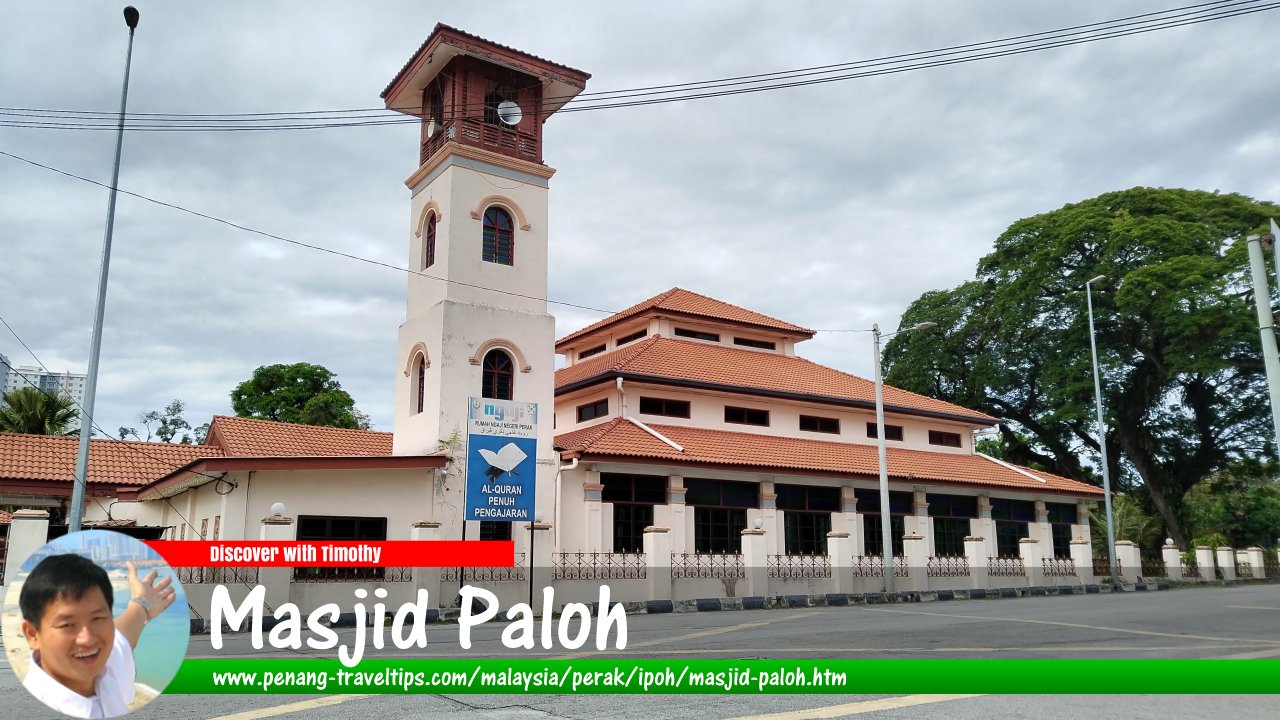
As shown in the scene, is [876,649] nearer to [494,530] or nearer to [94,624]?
[94,624]

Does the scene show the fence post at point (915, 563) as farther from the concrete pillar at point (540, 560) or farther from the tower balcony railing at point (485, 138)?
the tower balcony railing at point (485, 138)

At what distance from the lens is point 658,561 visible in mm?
21969

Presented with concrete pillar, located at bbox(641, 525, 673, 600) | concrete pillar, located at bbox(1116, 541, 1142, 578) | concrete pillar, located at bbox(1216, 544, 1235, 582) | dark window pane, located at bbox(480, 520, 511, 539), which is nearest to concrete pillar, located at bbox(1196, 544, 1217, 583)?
concrete pillar, located at bbox(1216, 544, 1235, 582)

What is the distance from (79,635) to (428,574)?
16.7 metres

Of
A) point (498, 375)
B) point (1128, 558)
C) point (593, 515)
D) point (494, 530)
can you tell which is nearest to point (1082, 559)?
point (1128, 558)

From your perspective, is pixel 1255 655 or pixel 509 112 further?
pixel 509 112

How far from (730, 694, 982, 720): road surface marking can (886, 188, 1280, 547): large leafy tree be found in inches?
1277

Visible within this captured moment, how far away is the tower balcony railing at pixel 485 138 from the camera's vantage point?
23.6 m

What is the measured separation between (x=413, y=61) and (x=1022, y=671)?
20.5m

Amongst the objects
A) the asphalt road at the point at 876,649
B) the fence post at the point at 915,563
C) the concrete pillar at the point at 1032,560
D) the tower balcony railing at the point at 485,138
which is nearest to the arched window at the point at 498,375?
the tower balcony railing at the point at 485,138

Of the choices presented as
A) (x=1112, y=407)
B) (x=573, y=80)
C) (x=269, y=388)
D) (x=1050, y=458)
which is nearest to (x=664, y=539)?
(x=573, y=80)

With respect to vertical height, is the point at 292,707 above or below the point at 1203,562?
below

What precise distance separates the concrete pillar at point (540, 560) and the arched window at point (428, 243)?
7528 millimetres

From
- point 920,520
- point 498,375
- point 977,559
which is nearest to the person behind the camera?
point 498,375
